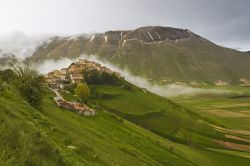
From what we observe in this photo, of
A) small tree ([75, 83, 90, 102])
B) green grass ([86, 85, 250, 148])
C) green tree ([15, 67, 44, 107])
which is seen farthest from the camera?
small tree ([75, 83, 90, 102])

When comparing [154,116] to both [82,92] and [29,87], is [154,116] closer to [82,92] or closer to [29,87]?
[82,92]

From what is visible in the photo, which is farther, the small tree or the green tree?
the small tree

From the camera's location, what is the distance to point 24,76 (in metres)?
53.5

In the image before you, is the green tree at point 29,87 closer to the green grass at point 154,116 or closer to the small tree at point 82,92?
the green grass at point 154,116

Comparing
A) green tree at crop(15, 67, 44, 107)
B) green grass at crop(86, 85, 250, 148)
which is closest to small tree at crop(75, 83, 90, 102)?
green grass at crop(86, 85, 250, 148)

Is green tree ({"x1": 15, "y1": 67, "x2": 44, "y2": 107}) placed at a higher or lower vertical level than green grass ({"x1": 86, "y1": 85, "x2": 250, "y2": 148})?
higher

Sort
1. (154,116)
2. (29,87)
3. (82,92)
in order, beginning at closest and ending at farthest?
(29,87) < (82,92) < (154,116)

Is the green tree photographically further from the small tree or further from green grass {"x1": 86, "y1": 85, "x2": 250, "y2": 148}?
the small tree

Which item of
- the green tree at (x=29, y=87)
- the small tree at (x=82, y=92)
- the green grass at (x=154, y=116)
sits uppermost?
the green tree at (x=29, y=87)

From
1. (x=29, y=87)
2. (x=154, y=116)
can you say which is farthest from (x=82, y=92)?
(x=29, y=87)

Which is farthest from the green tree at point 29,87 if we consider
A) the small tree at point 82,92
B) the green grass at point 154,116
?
the small tree at point 82,92

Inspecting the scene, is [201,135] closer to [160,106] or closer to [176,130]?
[176,130]

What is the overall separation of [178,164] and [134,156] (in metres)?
23.3

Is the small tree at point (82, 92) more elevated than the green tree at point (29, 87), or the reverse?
the green tree at point (29, 87)
